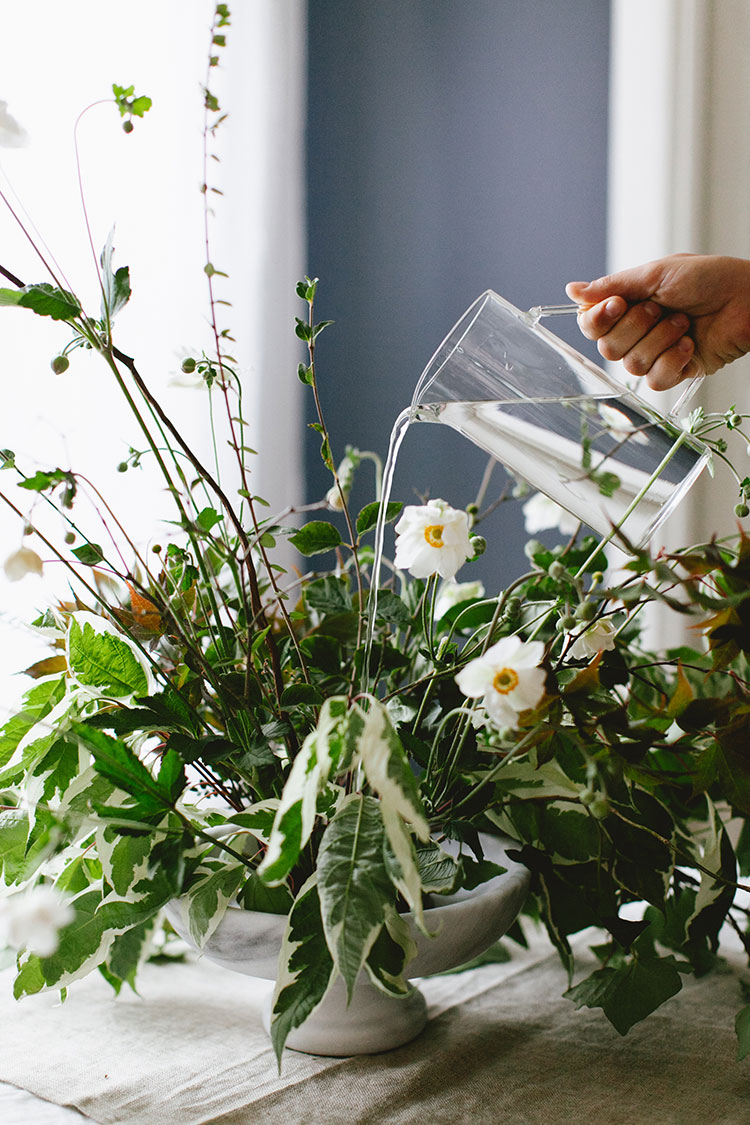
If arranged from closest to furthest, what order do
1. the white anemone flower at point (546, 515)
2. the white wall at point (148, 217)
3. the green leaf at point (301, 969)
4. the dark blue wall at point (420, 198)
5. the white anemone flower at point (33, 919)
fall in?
the white anemone flower at point (33, 919)
the green leaf at point (301, 969)
the white anemone flower at point (546, 515)
the white wall at point (148, 217)
the dark blue wall at point (420, 198)

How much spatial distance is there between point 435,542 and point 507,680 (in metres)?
0.13

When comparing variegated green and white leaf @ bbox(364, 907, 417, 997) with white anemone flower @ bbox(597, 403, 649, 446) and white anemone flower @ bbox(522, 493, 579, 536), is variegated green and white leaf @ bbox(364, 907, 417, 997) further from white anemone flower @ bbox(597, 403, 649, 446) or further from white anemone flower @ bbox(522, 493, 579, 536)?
white anemone flower @ bbox(522, 493, 579, 536)

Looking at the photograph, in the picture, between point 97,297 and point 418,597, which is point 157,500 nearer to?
point 97,297

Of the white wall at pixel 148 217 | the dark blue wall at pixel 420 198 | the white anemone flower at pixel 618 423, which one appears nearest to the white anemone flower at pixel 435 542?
the white anemone flower at pixel 618 423

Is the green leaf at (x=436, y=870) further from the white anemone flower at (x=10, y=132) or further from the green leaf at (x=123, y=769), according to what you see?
the white anemone flower at (x=10, y=132)

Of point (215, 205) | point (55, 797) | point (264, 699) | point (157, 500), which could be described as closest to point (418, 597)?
point (264, 699)

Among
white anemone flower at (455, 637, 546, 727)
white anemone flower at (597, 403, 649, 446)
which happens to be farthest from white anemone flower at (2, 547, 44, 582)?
white anemone flower at (597, 403, 649, 446)

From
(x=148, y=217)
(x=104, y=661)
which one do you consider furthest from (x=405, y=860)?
(x=148, y=217)

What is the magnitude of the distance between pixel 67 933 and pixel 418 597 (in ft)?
1.06

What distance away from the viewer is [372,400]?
62.8 inches

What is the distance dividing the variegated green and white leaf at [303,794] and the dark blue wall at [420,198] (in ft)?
3.73

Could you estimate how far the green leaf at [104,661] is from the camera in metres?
0.55

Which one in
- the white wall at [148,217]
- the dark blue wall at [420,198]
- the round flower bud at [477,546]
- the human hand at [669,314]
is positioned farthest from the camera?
the dark blue wall at [420,198]

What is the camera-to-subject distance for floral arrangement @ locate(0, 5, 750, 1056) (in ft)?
1.40
